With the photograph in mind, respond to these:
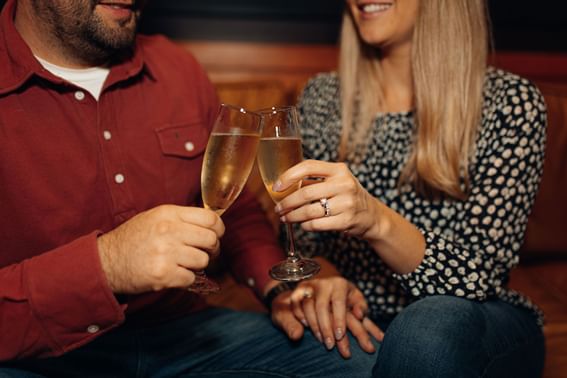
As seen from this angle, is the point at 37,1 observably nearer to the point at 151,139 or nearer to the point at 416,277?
the point at 151,139

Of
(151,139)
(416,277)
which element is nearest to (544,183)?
(416,277)

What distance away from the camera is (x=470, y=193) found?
4.60 feet

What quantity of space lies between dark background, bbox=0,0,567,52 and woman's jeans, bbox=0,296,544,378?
1.48m

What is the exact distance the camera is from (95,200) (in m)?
1.30

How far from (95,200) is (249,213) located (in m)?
0.46

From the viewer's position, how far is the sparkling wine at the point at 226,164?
99cm

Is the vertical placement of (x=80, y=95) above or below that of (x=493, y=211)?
above

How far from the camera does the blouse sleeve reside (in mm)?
1254

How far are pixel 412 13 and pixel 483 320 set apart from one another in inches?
32.2

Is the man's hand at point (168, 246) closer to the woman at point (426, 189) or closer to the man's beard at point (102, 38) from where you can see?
the woman at point (426, 189)

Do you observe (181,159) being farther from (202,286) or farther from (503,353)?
(503,353)

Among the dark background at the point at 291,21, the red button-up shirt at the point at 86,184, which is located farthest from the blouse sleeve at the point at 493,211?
the dark background at the point at 291,21

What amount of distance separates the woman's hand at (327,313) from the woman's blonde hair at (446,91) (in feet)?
1.15

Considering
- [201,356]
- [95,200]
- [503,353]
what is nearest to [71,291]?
[95,200]
